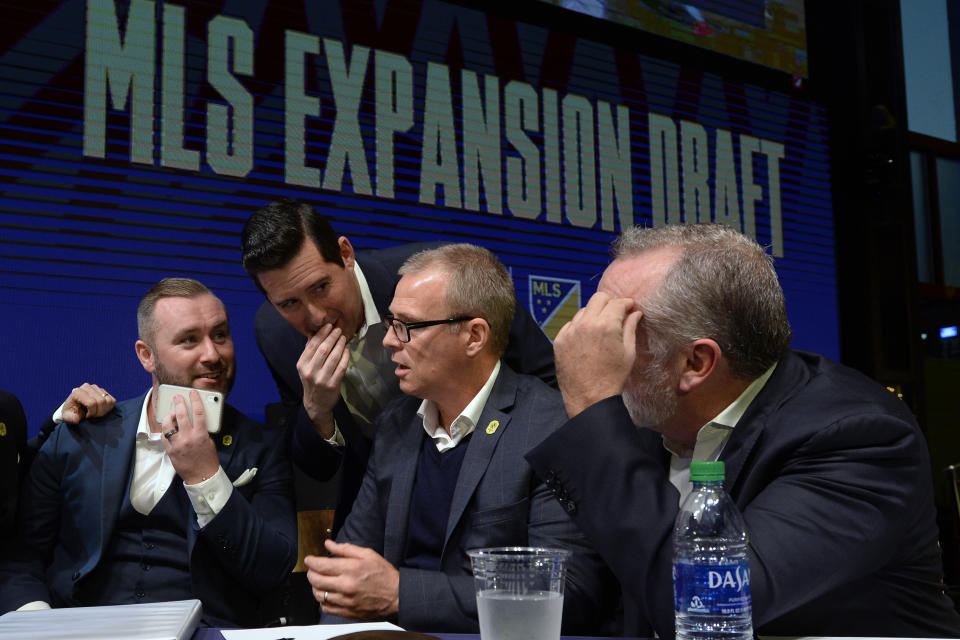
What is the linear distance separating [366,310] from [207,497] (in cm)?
78

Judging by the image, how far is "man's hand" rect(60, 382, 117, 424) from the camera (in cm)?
256

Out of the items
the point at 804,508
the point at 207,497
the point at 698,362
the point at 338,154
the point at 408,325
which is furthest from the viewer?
the point at 338,154

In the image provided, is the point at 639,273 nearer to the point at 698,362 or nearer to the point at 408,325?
the point at 698,362

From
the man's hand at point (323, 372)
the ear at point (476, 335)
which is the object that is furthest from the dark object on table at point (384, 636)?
the man's hand at point (323, 372)

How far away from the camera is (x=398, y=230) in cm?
435

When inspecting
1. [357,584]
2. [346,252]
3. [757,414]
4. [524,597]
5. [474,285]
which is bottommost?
[357,584]

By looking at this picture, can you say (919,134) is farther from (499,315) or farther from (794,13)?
(499,315)

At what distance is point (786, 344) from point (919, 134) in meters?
5.99

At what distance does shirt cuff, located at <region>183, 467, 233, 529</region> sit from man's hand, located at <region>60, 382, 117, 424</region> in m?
0.43

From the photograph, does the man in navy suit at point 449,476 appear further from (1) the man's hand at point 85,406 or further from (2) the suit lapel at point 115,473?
(1) the man's hand at point 85,406

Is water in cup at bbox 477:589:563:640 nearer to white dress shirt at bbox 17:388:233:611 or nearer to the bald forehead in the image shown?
the bald forehead

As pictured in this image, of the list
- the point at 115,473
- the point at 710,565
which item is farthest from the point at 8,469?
the point at 710,565

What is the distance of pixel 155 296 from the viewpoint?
272 centimetres

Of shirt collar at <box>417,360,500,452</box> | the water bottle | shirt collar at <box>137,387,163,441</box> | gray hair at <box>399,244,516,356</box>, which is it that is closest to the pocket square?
shirt collar at <box>137,387,163,441</box>
